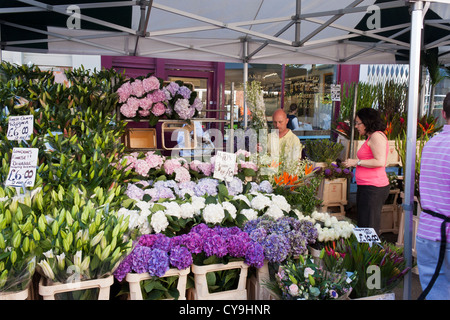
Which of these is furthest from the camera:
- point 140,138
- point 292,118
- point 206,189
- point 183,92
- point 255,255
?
point 292,118

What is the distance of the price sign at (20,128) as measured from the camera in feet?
6.60

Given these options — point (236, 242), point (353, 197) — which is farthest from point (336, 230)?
point (353, 197)

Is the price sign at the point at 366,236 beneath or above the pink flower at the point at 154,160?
beneath

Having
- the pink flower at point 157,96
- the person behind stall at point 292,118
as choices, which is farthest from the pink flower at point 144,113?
the person behind stall at point 292,118

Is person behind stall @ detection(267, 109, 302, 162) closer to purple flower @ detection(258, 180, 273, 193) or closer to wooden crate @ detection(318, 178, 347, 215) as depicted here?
purple flower @ detection(258, 180, 273, 193)

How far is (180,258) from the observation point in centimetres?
152

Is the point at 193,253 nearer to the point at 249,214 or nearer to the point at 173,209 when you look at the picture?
the point at 173,209

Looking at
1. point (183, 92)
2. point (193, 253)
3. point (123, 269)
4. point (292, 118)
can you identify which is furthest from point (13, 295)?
point (292, 118)

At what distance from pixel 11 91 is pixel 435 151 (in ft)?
8.54

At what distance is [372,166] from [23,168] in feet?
8.77

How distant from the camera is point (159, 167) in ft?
9.56

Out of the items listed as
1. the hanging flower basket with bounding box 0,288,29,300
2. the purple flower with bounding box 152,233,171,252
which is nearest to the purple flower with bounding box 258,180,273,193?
the purple flower with bounding box 152,233,171,252

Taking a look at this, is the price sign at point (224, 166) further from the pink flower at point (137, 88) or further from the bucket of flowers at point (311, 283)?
the bucket of flowers at point (311, 283)

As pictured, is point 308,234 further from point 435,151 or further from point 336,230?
point 435,151
